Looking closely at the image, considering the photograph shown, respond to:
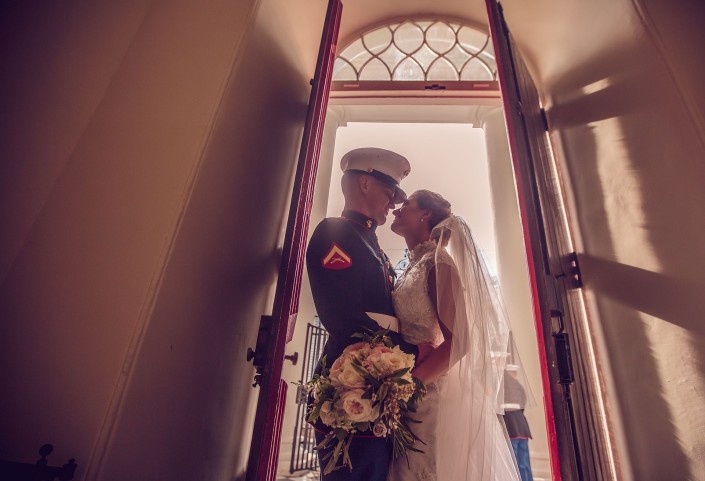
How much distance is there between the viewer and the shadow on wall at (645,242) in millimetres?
1366

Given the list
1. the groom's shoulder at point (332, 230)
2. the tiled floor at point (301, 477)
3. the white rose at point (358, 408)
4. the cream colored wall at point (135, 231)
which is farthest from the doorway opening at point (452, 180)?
the cream colored wall at point (135, 231)

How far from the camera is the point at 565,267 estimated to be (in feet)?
6.42

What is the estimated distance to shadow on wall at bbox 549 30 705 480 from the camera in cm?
137

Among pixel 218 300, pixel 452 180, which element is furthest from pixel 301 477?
pixel 452 180

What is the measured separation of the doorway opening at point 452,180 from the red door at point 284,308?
1116 mm

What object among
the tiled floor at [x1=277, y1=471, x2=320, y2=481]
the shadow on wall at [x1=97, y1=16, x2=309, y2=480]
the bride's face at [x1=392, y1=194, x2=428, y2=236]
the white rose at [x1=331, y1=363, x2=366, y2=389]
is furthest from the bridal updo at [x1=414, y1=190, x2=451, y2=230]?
the tiled floor at [x1=277, y1=471, x2=320, y2=481]

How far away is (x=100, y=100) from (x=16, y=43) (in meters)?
0.44

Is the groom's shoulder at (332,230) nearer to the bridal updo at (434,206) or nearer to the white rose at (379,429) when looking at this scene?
the bridal updo at (434,206)

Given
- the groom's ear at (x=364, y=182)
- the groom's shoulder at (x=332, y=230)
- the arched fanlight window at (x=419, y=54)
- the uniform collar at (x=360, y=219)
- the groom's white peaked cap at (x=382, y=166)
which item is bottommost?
the groom's shoulder at (x=332, y=230)

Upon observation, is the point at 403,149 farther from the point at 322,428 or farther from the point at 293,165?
the point at 322,428

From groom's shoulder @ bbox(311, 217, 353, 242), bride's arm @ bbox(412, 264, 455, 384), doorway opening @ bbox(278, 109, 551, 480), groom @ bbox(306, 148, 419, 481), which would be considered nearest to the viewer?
groom @ bbox(306, 148, 419, 481)

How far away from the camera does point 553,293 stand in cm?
156

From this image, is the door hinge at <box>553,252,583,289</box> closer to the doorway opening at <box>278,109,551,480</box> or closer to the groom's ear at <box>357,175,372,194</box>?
the doorway opening at <box>278,109,551,480</box>

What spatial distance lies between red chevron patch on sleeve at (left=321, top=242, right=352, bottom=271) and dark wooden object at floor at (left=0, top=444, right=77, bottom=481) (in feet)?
3.30
